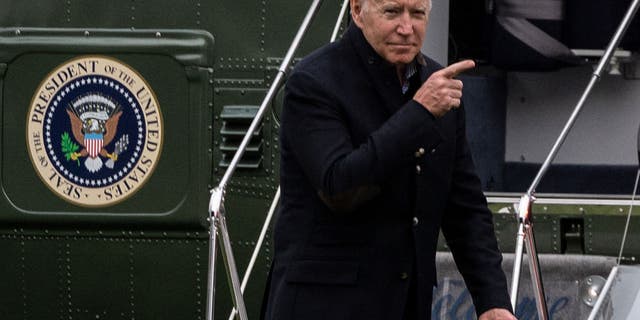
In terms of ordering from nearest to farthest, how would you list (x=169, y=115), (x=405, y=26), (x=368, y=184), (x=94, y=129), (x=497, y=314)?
(x=368, y=184) → (x=405, y=26) → (x=497, y=314) → (x=169, y=115) → (x=94, y=129)

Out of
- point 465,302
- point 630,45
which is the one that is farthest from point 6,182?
point 630,45

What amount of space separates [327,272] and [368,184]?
29 centimetres

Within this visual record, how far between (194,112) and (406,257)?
142 inches

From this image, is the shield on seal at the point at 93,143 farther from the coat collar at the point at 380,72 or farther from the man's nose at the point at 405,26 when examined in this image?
the man's nose at the point at 405,26

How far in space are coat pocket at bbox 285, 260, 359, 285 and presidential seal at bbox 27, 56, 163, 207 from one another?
144 inches

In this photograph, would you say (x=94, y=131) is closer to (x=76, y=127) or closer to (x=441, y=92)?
(x=76, y=127)

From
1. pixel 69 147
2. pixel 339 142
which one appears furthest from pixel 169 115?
pixel 339 142

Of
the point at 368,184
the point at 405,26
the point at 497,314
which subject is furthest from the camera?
the point at 497,314

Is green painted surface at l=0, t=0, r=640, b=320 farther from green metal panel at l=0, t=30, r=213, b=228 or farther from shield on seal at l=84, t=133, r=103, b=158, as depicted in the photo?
shield on seal at l=84, t=133, r=103, b=158

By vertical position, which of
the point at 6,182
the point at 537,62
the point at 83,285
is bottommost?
the point at 83,285

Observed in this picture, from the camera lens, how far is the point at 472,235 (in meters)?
4.20

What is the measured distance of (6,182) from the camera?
778 centimetres

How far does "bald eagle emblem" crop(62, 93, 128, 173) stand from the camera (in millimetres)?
7637

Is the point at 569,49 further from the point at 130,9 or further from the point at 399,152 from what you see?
the point at 399,152
